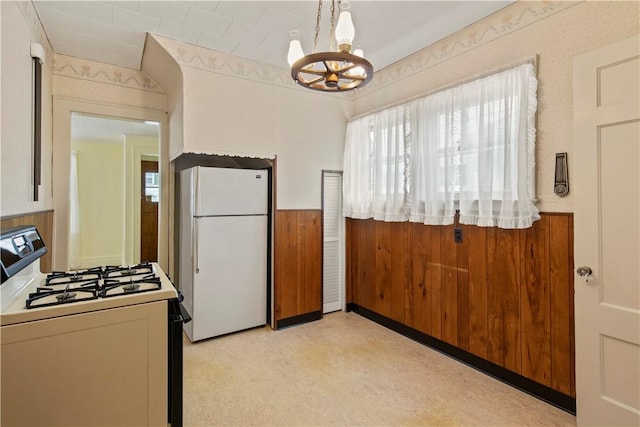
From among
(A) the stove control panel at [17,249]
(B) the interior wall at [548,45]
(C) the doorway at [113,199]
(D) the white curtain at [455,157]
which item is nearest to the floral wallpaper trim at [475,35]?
(B) the interior wall at [548,45]

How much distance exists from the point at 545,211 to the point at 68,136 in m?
4.21

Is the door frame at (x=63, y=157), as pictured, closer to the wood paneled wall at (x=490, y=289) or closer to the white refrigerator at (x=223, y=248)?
the white refrigerator at (x=223, y=248)

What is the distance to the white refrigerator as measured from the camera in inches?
123

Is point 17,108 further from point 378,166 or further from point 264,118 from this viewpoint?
point 378,166

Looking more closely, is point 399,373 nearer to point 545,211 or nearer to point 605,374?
point 605,374

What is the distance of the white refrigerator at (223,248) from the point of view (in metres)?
3.13

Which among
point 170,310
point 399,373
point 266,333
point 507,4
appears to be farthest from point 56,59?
point 399,373

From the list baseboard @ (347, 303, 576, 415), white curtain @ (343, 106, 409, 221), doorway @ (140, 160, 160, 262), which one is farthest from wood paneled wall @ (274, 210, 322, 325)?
doorway @ (140, 160, 160, 262)

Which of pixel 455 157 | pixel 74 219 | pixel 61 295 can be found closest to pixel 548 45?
pixel 455 157

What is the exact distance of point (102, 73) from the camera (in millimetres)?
3346

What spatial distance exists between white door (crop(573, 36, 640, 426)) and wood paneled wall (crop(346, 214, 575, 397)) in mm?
182

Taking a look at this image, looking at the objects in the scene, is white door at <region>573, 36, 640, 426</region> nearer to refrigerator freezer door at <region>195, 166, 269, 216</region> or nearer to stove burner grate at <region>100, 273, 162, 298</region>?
stove burner grate at <region>100, 273, 162, 298</region>

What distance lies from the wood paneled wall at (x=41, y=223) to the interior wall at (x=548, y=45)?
3.22 metres

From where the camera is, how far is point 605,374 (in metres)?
1.87
